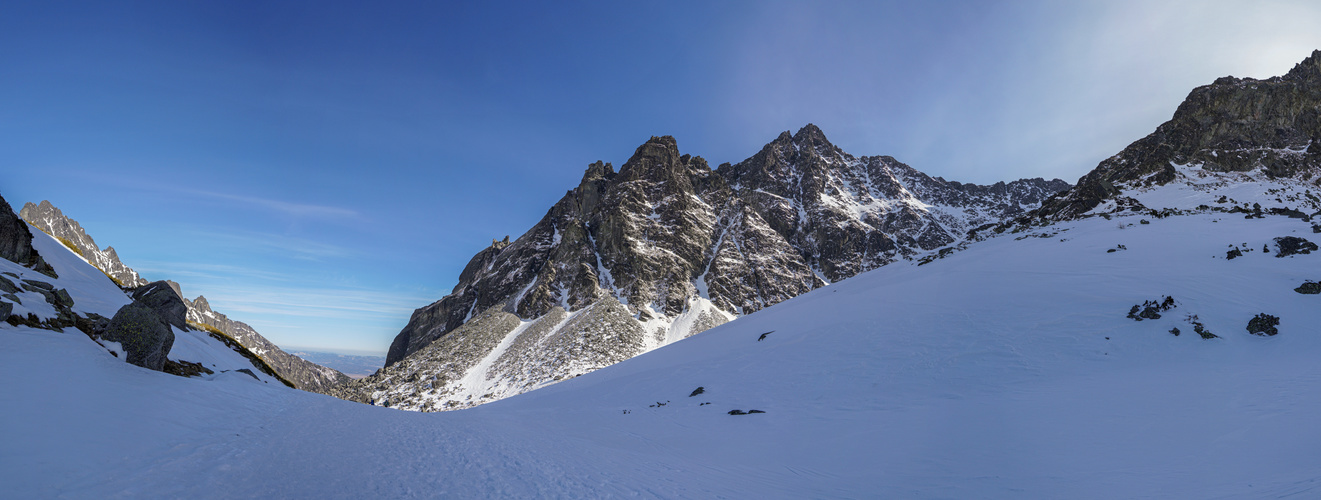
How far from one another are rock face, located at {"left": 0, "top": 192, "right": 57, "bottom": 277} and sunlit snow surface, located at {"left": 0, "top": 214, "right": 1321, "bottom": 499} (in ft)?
36.9

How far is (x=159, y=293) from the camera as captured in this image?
17.4 m

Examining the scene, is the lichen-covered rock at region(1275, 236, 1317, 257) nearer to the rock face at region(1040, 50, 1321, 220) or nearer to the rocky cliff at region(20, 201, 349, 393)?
the rock face at region(1040, 50, 1321, 220)

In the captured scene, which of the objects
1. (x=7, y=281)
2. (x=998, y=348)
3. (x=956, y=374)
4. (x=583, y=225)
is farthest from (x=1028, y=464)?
(x=583, y=225)

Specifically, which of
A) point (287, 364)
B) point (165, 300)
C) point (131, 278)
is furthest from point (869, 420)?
point (131, 278)

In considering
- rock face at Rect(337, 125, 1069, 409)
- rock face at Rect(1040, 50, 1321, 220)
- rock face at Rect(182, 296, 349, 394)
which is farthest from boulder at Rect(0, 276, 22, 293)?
rock face at Rect(182, 296, 349, 394)

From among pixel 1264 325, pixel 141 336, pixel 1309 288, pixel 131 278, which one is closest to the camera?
pixel 141 336

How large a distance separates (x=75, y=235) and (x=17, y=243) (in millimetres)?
253536

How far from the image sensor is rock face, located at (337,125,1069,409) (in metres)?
76.9

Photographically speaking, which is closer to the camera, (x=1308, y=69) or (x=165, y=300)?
(x=165, y=300)

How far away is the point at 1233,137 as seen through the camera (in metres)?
75.6

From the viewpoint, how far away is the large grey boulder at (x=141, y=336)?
36.9ft

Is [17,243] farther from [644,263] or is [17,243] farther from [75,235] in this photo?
[75,235]

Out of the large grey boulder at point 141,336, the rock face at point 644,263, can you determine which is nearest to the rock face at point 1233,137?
the rock face at point 644,263

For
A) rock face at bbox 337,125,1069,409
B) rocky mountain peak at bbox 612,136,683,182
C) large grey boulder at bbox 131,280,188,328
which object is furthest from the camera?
rocky mountain peak at bbox 612,136,683,182
